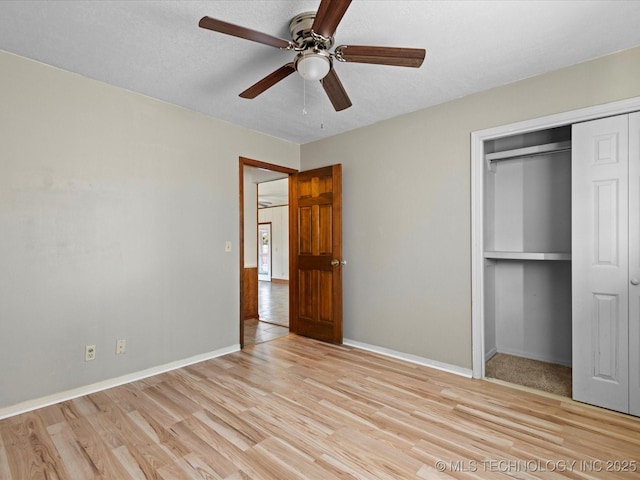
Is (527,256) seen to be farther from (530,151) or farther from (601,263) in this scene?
(530,151)

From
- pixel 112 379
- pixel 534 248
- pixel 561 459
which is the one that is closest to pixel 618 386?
pixel 561 459

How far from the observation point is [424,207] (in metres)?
3.33

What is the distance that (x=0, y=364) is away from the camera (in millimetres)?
2287

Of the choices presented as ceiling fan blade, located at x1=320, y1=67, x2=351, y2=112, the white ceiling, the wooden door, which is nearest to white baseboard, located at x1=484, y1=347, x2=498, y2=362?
the wooden door

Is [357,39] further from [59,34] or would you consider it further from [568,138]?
[568,138]

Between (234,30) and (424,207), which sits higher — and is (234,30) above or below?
above

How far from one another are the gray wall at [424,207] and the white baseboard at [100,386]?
1644 mm

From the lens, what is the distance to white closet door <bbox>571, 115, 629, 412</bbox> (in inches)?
91.7

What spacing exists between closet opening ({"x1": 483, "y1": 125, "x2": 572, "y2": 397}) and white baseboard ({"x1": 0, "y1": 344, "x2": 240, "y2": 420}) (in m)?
2.83

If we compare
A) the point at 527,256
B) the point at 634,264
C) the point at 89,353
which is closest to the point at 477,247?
the point at 527,256

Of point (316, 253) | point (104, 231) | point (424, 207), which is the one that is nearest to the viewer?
point (104, 231)

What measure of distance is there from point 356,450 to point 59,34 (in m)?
3.16

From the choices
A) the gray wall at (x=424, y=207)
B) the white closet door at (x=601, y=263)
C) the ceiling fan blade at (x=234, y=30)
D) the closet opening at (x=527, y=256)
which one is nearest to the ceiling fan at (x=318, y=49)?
the ceiling fan blade at (x=234, y=30)

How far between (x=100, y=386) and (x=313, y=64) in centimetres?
295
